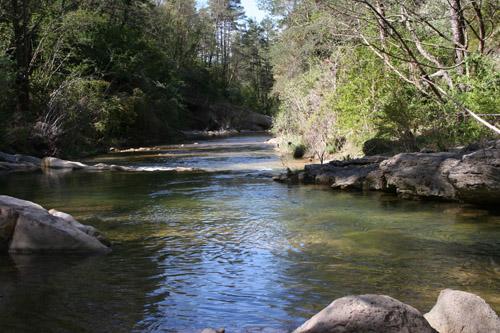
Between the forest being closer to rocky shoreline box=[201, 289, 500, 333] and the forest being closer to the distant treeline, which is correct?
the distant treeline

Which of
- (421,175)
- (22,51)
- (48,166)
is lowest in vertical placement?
(48,166)

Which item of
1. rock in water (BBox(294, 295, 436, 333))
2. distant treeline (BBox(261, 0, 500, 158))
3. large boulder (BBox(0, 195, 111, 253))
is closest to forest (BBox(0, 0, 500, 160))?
distant treeline (BBox(261, 0, 500, 158))

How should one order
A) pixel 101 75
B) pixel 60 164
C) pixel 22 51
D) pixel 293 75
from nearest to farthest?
pixel 60 164, pixel 22 51, pixel 101 75, pixel 293 75

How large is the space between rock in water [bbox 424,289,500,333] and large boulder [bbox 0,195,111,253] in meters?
5.53

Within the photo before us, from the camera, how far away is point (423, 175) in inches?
541

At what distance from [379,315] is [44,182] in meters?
15.8

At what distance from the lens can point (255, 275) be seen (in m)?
7.62

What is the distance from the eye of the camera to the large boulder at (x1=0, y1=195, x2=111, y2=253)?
8547 millimetres

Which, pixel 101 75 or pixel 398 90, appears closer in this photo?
pixel 398 90

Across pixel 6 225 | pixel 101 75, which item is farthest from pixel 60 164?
pixel 6 225

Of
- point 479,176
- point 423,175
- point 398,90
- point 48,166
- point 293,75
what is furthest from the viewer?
point 293,75

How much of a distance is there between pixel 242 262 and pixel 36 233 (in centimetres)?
313

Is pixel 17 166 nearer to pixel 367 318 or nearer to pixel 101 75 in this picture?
pixel 101 75

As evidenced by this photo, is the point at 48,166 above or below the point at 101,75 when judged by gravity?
below
